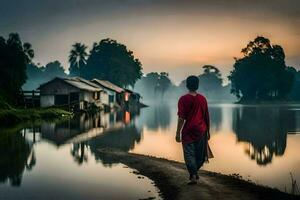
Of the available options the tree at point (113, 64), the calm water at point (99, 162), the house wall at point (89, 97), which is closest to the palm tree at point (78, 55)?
the tree at point (113, 64)

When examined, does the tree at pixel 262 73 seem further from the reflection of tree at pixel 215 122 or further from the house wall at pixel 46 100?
the house wall at pixel 46 100

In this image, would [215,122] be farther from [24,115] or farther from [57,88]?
[57,88]

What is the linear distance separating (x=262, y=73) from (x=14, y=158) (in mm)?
101321

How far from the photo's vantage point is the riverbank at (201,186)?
371 inches

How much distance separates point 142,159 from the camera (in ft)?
52.4

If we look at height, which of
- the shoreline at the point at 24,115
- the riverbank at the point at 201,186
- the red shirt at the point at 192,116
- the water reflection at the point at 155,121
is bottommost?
the riverbank at the point at 201,186

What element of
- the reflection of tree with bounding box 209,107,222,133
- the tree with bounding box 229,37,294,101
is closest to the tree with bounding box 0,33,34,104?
the reflection of tree with bounding box 209,107,222,133

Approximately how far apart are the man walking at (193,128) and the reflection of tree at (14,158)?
4.94 metres

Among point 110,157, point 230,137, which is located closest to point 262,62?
point 230,137

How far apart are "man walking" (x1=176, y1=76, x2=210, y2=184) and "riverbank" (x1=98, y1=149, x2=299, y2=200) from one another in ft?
2.19

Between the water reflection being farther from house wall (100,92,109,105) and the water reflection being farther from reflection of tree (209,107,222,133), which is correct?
house wall (100,92,109,105)

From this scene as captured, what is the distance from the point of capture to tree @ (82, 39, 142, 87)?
105812 millimetres

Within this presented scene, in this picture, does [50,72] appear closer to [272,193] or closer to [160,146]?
[160,146]

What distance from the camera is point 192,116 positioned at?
1007 centimetres
